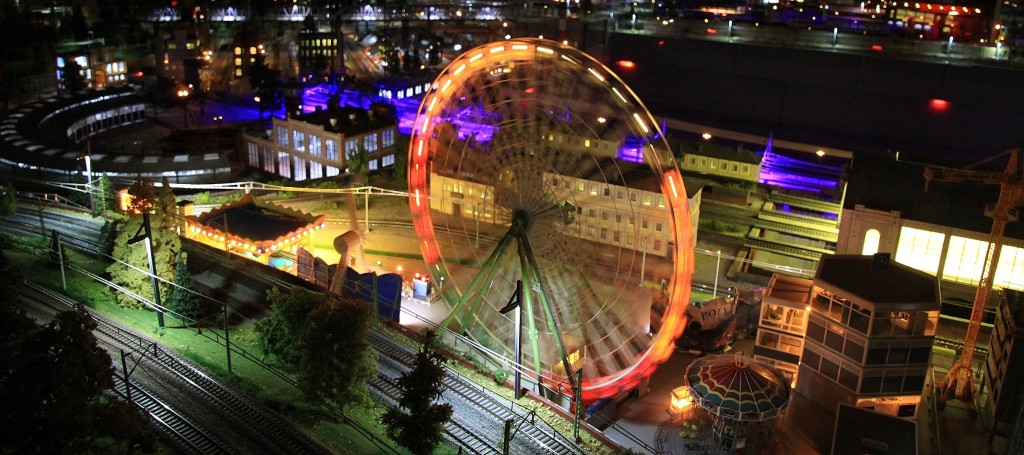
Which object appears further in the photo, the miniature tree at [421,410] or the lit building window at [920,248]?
the lit building window at [920,248]

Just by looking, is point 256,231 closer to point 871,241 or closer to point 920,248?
point 871,241

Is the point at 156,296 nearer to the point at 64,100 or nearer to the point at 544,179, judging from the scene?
the point at 544,179

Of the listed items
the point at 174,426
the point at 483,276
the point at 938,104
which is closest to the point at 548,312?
the point at 483,276

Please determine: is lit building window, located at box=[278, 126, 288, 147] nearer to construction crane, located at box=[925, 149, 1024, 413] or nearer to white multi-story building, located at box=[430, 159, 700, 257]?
white multi-story building, located at box=[430, 159, 700, 257]

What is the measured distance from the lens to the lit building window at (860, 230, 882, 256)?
3594cm

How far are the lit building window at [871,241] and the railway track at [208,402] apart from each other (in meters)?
23.7

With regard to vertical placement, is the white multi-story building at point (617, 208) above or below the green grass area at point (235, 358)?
above

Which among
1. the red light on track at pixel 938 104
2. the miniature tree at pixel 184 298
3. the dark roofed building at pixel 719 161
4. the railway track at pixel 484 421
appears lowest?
the railway track at pixel 484 421

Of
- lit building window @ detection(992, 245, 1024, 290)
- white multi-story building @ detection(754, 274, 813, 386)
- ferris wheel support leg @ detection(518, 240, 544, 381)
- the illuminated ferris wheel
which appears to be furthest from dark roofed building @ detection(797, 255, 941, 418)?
lit building window @ detection(992, 245, 1024, 290)

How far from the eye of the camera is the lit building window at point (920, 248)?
35406 millimetres

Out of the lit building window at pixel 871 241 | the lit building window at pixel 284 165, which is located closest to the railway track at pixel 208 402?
the lit building window at pixel 871 241

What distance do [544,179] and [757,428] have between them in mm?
8927

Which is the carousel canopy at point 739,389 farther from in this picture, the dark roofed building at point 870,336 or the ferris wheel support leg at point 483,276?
the ferris wheel support leg at point 483,276

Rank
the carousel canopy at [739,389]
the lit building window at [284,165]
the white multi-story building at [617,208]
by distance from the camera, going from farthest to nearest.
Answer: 1. the lit building window at [284,165]
2. the carousel canopy at [739,389]
3. the white multi-story building at [617,208]
